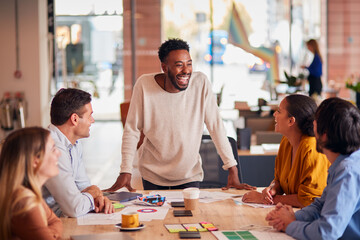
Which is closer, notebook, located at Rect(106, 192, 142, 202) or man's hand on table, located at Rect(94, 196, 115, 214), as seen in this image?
man's hand on table, located at Rect(94, 196, 115, 214)

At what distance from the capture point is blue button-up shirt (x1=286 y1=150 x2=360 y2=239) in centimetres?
231

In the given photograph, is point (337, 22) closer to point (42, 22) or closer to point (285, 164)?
point (42, 22)

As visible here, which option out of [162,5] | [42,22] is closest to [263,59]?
[162,5]

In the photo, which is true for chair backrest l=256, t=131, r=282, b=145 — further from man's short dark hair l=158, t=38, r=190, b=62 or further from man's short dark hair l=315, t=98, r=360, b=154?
man's short dark hair l=315, t=98, r=360, b=154

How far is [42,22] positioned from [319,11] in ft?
22.3

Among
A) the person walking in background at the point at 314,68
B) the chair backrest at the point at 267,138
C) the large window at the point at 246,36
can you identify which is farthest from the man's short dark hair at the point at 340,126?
the large window at the point at 246,36

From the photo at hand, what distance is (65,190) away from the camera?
9.08ft

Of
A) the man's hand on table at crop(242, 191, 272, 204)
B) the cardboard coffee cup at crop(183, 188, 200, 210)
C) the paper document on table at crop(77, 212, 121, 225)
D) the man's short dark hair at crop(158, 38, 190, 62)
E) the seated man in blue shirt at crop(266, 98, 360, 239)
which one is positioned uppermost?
the man's short dark hair at crop(158, 38, 190, 62)

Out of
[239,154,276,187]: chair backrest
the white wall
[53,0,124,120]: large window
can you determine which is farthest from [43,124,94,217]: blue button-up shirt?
[53,0,124,120]: large window

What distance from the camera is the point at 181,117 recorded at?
358 centimetres

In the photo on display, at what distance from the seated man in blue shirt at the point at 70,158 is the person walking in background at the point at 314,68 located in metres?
8.40

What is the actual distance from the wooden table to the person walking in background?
823 cm

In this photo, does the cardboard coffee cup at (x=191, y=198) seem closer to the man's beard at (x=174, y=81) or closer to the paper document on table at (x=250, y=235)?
the paper document on table at (x=250, y=235)

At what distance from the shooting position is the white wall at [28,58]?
977 cm
